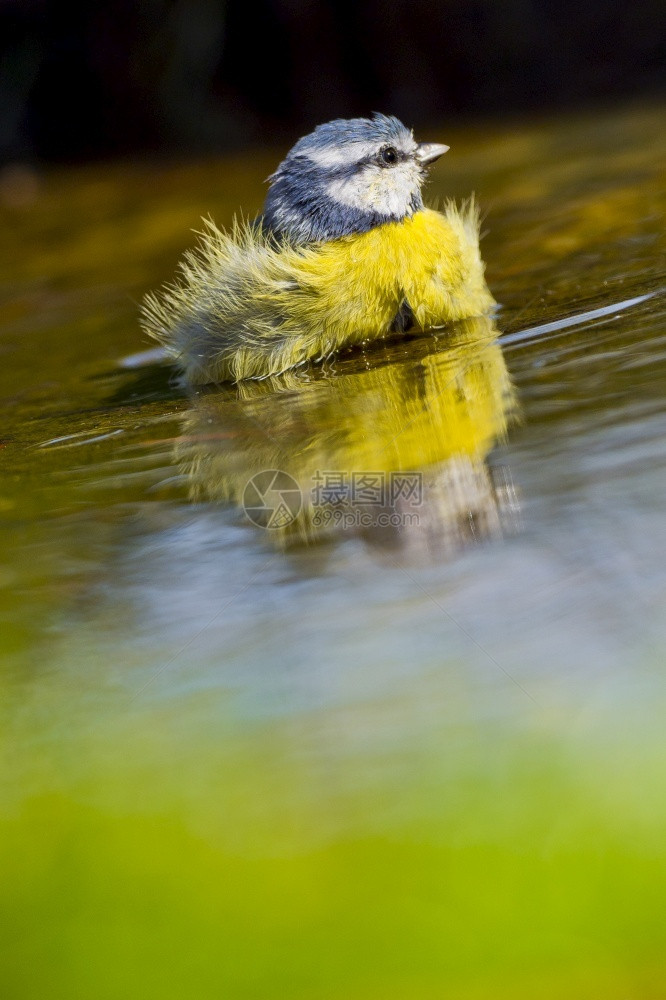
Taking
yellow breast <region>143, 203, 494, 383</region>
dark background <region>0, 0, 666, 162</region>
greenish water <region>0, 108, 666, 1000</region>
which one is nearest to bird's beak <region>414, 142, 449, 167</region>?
yellow breast <region>143, 203, 494, 383</region>

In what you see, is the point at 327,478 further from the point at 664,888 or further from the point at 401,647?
the point at 664,888

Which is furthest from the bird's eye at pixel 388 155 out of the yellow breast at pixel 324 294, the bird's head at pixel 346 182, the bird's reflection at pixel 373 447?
the bird's reflection at pixel 373 447

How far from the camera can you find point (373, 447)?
1.92m

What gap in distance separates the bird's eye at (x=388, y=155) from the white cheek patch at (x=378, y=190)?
3 centimetres

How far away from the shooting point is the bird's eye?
10.5 feet

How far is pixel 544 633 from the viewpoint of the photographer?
4.02 ft

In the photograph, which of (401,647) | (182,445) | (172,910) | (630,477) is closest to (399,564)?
(401,647)

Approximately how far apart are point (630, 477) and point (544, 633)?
398mm

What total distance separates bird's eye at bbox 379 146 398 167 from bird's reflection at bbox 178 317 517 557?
713 millimetres

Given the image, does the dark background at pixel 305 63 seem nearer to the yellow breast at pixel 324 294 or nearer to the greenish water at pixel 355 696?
the yellow breast at pixel 324 294

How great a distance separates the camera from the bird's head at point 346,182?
2945 millimetres

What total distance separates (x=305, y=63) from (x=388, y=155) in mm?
4093

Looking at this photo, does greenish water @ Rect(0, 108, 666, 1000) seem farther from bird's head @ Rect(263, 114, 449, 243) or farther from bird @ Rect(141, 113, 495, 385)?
bird's head @ Rect(263, 114, 449, 243)

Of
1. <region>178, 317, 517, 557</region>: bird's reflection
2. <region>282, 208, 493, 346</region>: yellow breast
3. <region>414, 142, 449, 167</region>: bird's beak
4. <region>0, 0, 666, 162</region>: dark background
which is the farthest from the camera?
<region>0, 0, 666, 162</region>: dark background
